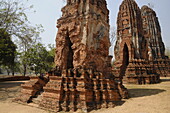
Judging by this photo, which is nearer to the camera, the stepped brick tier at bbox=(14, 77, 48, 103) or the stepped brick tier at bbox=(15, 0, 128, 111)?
the stepped brick tier at bbox=(15, 0, 128, 111)

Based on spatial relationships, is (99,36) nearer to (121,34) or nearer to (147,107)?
(147,107)

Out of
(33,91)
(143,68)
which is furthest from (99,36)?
(143,68)

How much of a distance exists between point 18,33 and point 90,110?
374 inches

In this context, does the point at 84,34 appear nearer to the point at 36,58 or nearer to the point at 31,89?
the point at 31,89

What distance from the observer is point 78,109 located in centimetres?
475

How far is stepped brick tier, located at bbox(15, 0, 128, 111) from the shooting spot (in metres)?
5.05

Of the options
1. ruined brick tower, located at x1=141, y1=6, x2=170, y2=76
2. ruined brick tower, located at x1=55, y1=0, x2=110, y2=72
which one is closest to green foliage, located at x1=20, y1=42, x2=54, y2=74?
ruined brick tower, located at x1=55, y1=0, x2=110, y2=72

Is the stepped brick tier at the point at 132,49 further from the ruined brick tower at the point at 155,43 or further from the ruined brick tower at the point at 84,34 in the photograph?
the ruined brick tower at the point at 84,34

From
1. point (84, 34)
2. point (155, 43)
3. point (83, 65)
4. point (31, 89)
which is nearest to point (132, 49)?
point (84, 34)

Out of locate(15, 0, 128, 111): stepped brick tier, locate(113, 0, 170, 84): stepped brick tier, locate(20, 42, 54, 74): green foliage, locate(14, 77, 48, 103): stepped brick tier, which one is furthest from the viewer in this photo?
Answer: locate(20, 42, 54, 74): green foliage

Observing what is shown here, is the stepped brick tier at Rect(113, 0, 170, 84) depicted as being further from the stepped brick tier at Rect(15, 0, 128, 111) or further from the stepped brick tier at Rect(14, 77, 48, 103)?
the stepped brick tier at Rect(14, 77, 48, 103)

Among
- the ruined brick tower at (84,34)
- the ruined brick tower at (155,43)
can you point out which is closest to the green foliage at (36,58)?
the ruined brick tower at (84,34)

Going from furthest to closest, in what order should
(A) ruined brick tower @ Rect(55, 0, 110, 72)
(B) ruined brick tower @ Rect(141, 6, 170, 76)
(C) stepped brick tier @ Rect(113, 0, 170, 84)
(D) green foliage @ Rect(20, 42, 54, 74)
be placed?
(B) ruined brick tower @ Rect(141, 6, 170, 76) → (D) green foliage @ Rect(20, 42, 54, 74) → (C) stepped brick tier @ Rect(113, 0, 170, 84) → (A) ruined brick tower @ Rect(55, 0, 110, 72)

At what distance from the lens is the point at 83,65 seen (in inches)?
242
